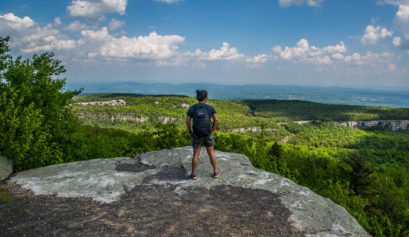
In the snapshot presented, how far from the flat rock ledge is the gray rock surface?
1.25 ft

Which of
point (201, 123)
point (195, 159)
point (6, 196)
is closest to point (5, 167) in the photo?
point (6, 196)

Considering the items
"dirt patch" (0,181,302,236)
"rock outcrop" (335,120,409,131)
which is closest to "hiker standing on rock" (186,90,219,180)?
"dirt patch" (0,181,302,236)

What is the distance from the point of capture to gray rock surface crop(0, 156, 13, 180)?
23.3 feet

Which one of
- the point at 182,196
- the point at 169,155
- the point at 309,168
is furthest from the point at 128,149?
the point at 309,168

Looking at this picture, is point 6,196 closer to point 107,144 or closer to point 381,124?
point 107,144

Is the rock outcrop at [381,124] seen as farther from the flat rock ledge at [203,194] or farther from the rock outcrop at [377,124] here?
the flat rock ledge at [203,194]

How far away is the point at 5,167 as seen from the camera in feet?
24.0

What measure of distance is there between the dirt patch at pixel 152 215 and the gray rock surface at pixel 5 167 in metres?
1.31

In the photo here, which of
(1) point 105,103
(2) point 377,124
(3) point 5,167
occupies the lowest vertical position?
(2) point 377,124

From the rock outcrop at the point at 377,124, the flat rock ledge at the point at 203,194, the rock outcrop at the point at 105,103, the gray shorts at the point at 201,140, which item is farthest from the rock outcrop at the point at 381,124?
the gray shorts at the point at 201,140

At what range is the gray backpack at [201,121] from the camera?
22.7 feet

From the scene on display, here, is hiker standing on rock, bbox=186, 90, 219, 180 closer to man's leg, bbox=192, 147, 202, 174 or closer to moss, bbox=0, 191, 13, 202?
man's leg, bbox=192, 147, 202, 174

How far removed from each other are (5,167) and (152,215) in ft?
19.2

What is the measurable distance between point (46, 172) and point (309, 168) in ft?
82.8
